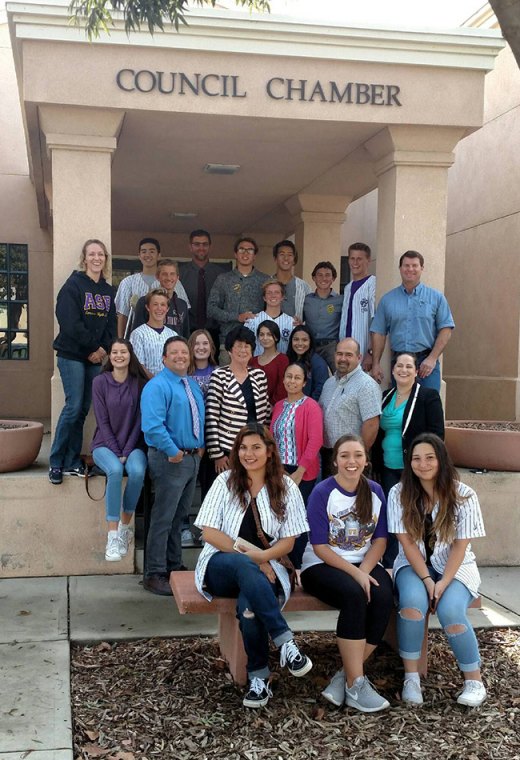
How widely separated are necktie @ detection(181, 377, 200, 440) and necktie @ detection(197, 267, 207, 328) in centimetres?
248

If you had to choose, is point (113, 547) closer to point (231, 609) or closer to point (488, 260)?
point (231, 609)

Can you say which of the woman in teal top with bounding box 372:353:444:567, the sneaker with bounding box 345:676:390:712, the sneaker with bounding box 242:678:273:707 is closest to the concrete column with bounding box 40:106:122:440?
the woman in teal top with bounding box 372:353:444:567

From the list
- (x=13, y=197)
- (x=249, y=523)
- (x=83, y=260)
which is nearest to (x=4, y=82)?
(x=13, y=197)

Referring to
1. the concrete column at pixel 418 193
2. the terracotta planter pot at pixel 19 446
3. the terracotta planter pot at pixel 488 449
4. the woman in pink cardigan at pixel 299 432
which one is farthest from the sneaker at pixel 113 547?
the concrete column at pixel 418 193

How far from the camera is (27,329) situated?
1195 centimetres

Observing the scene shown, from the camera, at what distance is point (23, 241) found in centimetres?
1188

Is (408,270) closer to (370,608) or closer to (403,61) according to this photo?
(403,61)

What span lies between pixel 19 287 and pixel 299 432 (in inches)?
296

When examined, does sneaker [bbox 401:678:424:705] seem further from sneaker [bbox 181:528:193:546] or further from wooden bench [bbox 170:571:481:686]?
sneaker [bbox 181:528:193:546]

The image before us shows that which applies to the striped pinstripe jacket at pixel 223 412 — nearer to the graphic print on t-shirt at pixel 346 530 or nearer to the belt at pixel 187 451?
the belt at pixel 187 451

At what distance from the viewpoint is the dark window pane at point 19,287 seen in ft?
39.2

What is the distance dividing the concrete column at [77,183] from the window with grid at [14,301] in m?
5.68

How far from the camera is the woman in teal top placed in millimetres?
5645

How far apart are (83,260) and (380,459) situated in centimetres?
262
